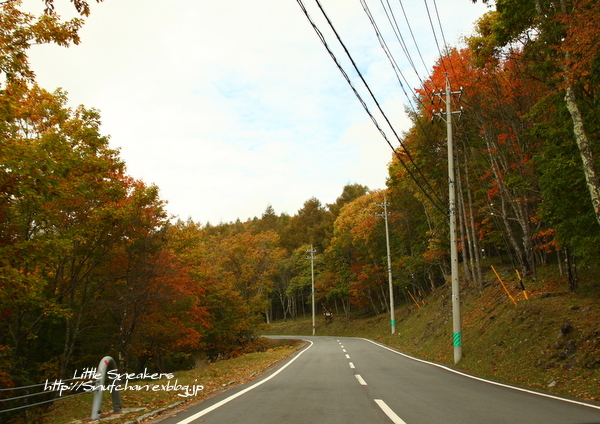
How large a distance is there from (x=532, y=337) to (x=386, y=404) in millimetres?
8211

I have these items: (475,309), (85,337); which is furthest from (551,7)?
(85,337)

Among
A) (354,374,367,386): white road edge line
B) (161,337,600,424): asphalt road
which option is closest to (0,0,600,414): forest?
(161,337,600,424): asphalt road

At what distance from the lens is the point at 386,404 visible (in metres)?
6.98

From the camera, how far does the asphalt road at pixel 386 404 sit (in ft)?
19.4

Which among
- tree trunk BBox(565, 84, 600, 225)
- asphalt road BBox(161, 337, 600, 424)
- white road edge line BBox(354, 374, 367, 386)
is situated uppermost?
tree trunk BBox(565, 84, 600, 225)

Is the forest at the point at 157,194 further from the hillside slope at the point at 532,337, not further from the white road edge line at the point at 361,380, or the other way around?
the white road edge line at the point at 361,380

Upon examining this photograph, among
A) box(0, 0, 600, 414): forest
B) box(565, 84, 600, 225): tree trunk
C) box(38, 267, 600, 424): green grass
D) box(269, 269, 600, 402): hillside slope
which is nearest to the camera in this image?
box(0, 0, 600, 414): forest

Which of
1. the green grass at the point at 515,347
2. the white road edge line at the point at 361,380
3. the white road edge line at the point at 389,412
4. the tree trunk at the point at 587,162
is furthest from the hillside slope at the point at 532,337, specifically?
the white road edge line at the point at 389,412

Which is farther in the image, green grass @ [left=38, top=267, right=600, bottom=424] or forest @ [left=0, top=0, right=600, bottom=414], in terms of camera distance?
green grass @ [left=38, top=267, right=600, bottom=424]

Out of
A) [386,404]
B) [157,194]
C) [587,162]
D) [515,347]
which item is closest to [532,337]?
[515,347]

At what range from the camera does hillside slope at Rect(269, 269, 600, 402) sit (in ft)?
31.1

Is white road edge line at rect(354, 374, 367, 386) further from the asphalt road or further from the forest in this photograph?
the forest

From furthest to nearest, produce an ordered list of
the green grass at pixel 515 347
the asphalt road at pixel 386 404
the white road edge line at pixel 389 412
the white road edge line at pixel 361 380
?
the white road edge line at pixel 361 380 → the green grass at pixel 515 347 → the asphalt road at pixel 386 404 → the white road edge line at pixel 389 412

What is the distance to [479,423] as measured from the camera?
18.1 feet
